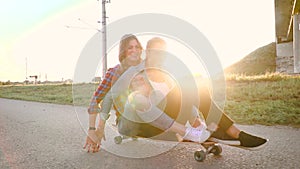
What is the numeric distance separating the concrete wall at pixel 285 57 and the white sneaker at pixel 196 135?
A: 17.0m

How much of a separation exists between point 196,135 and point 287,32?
15839 mm

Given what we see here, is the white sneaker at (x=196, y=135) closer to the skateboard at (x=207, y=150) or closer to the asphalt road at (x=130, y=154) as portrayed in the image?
the skateboard at (x=207, y=150)

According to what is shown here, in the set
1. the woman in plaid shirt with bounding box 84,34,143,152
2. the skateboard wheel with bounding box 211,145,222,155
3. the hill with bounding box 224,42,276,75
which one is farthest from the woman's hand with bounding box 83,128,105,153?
the hill with bounding box 224,42,276,75

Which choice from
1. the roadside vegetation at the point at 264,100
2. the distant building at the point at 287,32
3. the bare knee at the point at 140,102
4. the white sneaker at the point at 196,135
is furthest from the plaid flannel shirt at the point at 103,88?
the distant building at the point at 287,32

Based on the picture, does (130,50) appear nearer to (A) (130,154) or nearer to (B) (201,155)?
(A) (130,154)

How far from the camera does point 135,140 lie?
3.18 m

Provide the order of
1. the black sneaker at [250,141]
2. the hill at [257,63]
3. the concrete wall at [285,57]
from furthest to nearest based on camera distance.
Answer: the hill at [257,63] → the concrete wall at [285,57] → the black sneaker at [250,141]

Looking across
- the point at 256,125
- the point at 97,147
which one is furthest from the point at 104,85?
the point at 256,125

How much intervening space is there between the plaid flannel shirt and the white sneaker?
94cm

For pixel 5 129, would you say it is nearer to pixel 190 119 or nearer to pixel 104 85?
pixel 104 85

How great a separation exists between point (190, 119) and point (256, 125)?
228 cm

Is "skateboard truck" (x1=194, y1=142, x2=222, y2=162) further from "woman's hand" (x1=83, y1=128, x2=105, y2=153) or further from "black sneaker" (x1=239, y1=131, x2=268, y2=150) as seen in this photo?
"woman's hand" (x1=83, y1=128, x2=105, y2=153)

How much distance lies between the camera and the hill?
1966 cm

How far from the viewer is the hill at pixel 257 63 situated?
19656mm
